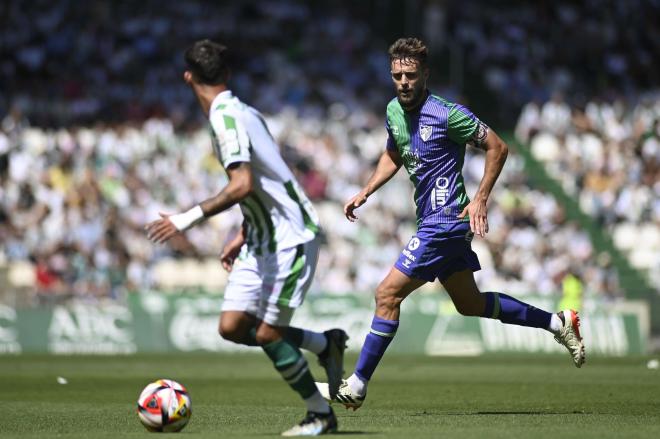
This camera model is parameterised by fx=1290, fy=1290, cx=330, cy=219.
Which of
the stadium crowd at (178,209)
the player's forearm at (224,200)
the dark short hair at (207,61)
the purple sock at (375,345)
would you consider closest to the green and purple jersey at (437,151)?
the purple sock at (375,345)

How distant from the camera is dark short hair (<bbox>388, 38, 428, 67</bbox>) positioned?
10.5m

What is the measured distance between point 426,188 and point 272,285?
266 centimetres

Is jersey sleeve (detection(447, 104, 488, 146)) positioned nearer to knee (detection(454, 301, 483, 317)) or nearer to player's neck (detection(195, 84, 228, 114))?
knee (detection(454, 301, 483, 317))

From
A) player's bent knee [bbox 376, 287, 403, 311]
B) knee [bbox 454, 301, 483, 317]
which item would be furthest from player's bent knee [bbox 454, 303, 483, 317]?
player's bent knee [bbox 376, 287, 403, 311]

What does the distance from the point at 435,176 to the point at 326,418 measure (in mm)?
2833

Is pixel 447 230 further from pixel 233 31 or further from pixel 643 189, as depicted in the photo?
pixel 233 31

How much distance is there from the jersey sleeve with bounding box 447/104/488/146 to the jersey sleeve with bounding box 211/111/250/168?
268 cm

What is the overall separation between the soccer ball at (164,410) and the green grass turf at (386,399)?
13cm

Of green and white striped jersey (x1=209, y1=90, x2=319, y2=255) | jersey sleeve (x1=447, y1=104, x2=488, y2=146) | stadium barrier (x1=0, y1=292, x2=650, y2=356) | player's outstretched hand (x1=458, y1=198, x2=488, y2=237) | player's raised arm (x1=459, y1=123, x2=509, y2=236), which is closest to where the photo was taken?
green and white striped jersey (x1=209, y1=90, x2=319, y2=255)

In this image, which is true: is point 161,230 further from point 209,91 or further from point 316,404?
point 316,404

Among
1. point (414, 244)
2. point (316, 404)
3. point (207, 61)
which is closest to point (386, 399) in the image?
point (414, 244)

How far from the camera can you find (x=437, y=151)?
10.8 metres

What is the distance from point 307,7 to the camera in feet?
112

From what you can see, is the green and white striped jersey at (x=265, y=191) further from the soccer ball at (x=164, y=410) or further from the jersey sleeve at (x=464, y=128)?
the jersey sleeve at (x=464, y=128)
